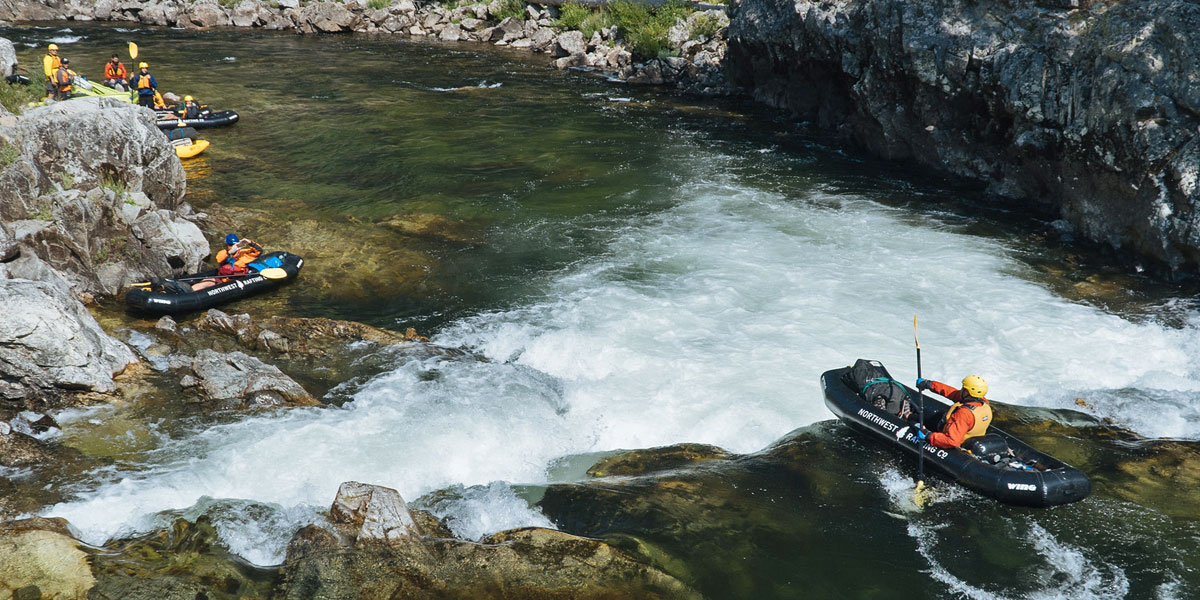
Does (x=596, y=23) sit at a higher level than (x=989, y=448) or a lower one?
higher

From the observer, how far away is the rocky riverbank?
31984 mm

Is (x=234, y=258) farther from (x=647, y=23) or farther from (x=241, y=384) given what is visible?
(x=647, y=23)

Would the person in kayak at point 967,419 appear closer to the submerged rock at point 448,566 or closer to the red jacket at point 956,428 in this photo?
the red jacket at point 956,428

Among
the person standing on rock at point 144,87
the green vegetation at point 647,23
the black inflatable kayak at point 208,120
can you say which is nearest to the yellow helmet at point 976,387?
the black inflatable kayak at point 208,120

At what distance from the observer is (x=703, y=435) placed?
9.59 m

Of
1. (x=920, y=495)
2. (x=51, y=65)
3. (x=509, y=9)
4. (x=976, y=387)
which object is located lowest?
(x=920, y=495)

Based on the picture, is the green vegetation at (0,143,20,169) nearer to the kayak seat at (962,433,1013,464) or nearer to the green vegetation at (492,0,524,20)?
Answer: the kayak seat at (962,433,1013,464)

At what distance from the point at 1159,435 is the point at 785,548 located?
4.89 metres

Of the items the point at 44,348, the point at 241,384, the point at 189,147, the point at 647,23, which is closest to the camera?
the point at 44,348

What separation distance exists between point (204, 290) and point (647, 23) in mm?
23066

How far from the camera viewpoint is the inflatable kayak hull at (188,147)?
18234 mm

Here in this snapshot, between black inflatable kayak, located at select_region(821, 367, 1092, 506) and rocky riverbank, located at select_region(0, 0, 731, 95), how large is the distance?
2322 cm

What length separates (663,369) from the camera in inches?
426

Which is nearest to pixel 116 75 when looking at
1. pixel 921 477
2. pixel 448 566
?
pixel 448 566
